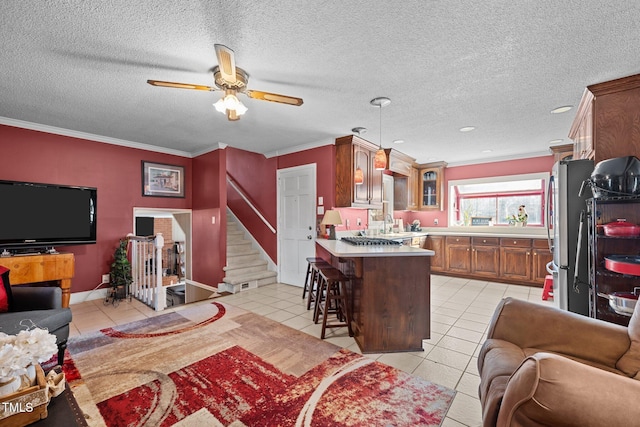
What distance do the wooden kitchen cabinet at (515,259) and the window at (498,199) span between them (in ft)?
2.82

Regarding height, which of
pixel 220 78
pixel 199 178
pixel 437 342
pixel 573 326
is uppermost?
pixel 220 78

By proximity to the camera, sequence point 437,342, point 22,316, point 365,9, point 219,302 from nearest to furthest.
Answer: point 365,9 → point 22,316 → point 437,342 → point 219,302

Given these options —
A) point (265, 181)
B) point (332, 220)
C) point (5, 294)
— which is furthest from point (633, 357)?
point (265, 181)

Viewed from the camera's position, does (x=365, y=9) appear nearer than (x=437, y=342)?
Yes

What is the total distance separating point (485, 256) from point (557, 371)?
16.2 feet

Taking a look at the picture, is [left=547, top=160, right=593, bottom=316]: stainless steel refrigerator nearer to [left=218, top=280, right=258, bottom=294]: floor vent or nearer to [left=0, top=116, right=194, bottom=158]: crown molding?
[left=218, top=280, right=258, bottom=294]: floor vent

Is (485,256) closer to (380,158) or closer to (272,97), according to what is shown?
(380,158)

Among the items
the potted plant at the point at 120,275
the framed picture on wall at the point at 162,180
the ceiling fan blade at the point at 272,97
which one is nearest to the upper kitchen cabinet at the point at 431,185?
the ceiling fan blade at the point at 272,97

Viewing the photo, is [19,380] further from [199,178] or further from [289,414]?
[199,178]

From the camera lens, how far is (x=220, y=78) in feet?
7.16

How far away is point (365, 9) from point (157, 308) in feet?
12.8

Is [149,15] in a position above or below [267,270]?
above

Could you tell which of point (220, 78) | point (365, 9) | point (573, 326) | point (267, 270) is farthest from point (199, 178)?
point (573, 326)

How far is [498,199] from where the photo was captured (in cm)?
579
